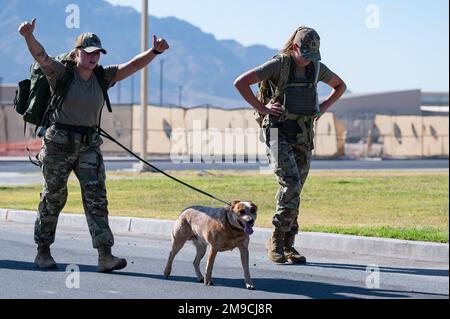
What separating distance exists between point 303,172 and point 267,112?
0.81 meters

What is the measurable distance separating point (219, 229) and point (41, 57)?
2142 mm

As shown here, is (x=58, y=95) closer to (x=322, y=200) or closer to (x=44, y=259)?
(x=44, y=259)

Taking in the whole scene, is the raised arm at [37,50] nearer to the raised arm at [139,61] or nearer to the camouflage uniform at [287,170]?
the raised arm at [139,61]

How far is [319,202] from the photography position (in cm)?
1808

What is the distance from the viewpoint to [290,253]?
35.5ft

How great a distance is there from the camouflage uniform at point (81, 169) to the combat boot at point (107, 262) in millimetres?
85

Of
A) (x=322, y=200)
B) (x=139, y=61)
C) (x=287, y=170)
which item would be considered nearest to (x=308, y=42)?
(x=287, y=170)

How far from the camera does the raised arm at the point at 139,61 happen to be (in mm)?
9922

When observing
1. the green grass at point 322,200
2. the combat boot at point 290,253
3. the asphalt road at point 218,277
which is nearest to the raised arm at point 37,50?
the asphalt road at point 218,277

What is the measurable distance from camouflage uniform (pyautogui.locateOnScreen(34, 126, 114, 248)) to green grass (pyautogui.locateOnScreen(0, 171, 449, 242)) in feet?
12.3

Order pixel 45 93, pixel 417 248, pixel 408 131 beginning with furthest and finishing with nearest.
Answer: pixel 408 131, pixel 417 248, pixel 45 93

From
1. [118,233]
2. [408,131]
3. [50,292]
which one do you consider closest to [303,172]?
[50,292]

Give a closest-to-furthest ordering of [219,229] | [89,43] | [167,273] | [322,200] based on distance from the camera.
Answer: [219,229] → [89,43] → [167,273] → [322,200]

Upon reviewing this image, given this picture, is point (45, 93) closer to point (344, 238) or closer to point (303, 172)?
point (303, 172)
